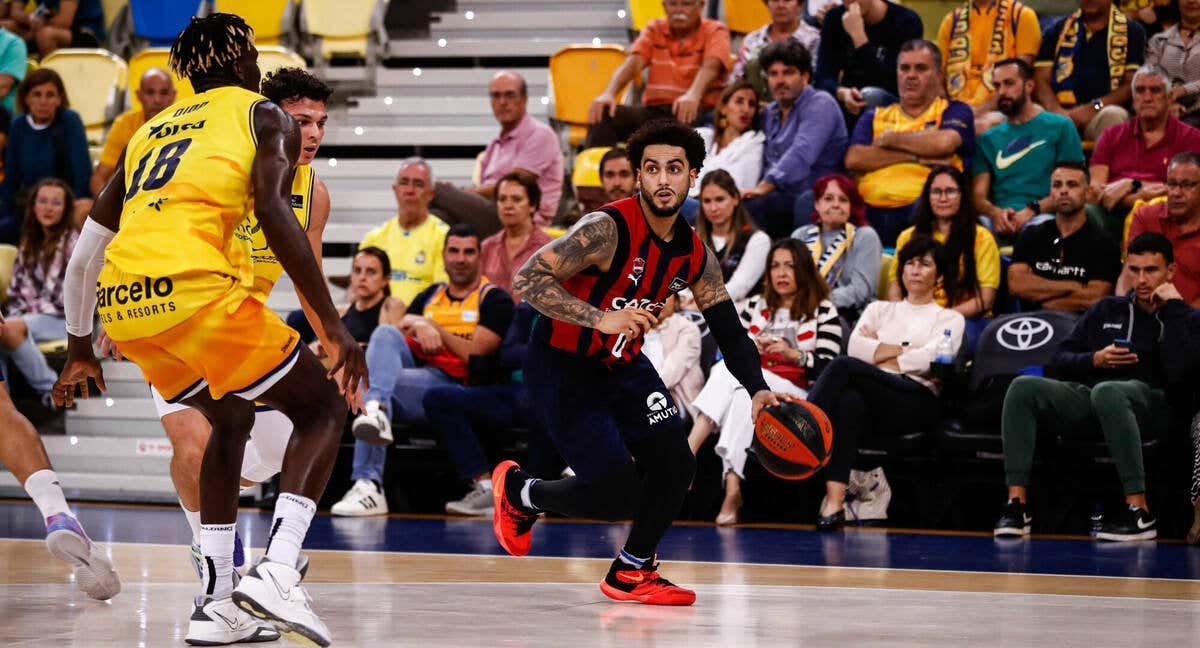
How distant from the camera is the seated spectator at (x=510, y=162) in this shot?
9023mm

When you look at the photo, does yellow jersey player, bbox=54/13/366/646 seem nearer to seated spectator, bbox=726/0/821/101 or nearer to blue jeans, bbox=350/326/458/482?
blue jeans, bbox=350/326/458/482

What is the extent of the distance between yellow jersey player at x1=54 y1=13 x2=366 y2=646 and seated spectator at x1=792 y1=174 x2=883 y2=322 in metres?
4.47

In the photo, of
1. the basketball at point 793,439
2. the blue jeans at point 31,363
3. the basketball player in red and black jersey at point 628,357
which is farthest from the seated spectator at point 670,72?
the basketball at point 793,439

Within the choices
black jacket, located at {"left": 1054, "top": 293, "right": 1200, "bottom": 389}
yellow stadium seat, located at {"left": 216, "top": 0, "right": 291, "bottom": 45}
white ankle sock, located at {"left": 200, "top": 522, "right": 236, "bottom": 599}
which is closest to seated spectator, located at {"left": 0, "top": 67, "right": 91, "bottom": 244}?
yellow stadium seat, located at {"left": 216, "top": 0, "right": 291, "bottom": 45}

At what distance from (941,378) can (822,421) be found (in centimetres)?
267

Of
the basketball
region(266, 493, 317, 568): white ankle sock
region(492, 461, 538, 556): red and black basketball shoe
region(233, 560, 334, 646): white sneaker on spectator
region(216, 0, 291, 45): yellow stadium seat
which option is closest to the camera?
region(233, 560, 334, 646): white sneaker on spectator

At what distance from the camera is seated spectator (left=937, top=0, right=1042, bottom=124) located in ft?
29.4

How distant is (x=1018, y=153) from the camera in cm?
812

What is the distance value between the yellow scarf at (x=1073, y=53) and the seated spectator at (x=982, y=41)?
0.56 feet

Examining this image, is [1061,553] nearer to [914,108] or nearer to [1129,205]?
[1129,205]

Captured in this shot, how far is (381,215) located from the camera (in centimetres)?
1017

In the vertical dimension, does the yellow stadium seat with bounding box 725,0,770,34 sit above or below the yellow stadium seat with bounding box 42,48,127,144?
above

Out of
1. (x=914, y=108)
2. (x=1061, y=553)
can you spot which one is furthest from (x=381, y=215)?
(x=1061, y=553)

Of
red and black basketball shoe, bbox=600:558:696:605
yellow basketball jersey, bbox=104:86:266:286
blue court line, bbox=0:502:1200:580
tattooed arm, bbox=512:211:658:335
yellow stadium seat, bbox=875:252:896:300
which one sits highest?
yellow basketball jersey, bbox=104:86:266:286
